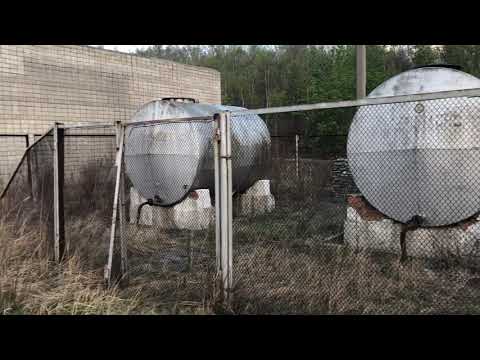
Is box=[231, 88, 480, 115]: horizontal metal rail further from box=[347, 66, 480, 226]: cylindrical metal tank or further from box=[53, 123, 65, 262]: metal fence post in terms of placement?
box=[53, 123, 65, 262]: metal fence post

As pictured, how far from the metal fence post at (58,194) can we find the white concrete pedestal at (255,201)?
Result: 4184mm

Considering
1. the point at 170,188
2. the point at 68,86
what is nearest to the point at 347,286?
the point at 170,188

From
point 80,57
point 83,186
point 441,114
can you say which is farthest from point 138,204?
point 80,57

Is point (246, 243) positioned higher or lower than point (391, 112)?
lower

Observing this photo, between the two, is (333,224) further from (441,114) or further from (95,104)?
(95,104)

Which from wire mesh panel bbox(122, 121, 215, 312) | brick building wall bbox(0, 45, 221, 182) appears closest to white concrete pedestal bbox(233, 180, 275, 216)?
wire mesh panel bbox(122, 121, 215, 312)

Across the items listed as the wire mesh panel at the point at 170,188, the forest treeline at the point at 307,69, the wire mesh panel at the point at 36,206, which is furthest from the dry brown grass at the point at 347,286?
the forest treeline at the point at 307,69

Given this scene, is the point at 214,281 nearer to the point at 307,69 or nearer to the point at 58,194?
the point at 58,194

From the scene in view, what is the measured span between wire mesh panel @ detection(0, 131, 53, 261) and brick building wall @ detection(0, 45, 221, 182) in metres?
4.33

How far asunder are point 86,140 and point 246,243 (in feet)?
22.7

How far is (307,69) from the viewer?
116 ft

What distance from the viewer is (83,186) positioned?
317 inches

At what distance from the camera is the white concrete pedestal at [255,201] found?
9398mm

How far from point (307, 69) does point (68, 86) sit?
1027 inches
